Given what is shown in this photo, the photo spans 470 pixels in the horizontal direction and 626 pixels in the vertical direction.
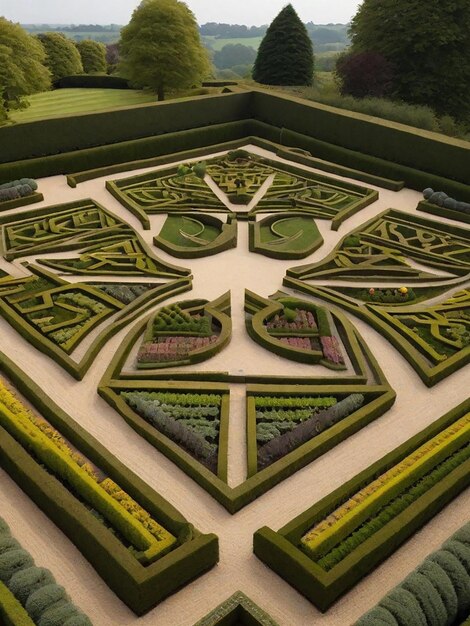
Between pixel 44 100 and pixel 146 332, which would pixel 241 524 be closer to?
pixel 146 332

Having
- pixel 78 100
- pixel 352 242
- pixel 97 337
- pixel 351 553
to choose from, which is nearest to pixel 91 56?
pixel 78 100

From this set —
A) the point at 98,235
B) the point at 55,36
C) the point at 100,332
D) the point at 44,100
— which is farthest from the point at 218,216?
the point at 55,36

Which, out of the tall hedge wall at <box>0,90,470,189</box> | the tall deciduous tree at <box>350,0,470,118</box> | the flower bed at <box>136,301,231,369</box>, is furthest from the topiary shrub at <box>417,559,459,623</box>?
the tall deciduous tree at <box>350,0,470,118</box>

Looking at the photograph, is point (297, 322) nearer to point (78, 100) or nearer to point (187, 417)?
point (187, 417)

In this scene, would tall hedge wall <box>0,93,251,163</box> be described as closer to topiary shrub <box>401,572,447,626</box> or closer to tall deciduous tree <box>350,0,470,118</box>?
tall deciduous tree <box>350,0,470,118</box>

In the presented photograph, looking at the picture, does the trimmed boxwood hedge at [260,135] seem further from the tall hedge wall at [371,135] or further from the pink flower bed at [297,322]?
the pink flower bed at [297,322]
